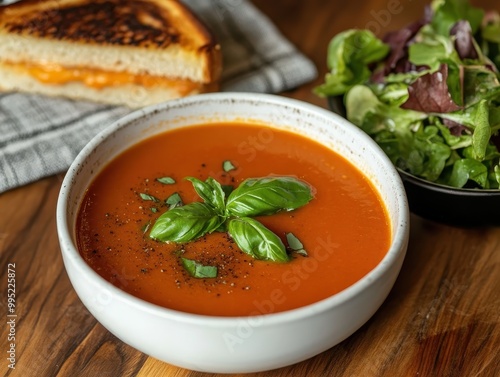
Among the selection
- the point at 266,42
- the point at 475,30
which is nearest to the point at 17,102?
the point at 266,42

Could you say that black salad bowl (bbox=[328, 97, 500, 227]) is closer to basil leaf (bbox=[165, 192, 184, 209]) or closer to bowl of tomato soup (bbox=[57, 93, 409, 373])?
bowl of tomato soup (bbox=[57, 93, 409, 373])

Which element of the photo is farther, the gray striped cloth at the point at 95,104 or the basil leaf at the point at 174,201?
the gray striped cloth at the point at 95,104

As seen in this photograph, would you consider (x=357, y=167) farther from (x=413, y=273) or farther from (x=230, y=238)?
(x=230, y=238)

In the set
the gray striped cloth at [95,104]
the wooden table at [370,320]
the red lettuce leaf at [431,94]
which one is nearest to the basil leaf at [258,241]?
the wooden table at [370,320]

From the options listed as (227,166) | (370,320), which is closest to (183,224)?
(227,166)

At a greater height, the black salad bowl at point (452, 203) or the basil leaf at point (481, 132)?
the basil leaf at point (481, 132)

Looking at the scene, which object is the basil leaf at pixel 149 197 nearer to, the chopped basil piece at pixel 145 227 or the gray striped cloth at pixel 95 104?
the chopped basil piece at pixel 145 227
